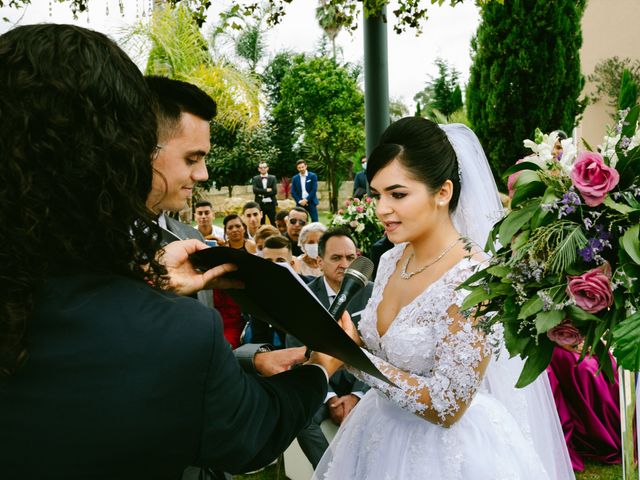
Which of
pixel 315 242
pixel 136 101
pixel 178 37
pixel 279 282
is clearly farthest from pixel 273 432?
pixel 178 37

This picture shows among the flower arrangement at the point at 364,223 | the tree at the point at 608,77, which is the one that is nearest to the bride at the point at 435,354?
the flower arrangement at the point at 364,223

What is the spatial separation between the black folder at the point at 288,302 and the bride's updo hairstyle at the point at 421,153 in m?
1.20

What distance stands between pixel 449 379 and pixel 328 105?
26.8 m

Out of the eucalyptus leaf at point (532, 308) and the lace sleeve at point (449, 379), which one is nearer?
the eucalyptus leaf at point (532, 308)

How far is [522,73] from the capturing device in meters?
11.2

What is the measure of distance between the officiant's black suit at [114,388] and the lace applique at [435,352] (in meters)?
1.21

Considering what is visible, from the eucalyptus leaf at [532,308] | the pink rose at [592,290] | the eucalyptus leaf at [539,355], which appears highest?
the pink rose at [592,290]

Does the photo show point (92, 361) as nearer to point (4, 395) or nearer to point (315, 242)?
point (4, 395)

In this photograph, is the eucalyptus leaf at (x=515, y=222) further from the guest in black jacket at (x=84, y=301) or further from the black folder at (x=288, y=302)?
the guest in black jacket at (x=84, y=301)

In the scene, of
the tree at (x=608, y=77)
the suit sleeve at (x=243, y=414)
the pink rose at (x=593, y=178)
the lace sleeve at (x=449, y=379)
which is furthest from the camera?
the tree at (x=608, y=77)

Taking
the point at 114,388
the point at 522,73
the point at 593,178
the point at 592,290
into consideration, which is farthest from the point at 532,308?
the point at 522,73

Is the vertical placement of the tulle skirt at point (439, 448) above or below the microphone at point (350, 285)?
below

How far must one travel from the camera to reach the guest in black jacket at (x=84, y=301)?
1.33m

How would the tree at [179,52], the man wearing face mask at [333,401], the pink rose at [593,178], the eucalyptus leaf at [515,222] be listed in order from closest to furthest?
the pink rose at [593,178]
the eucalyptus leaf at [515,222]
the man wearing face mask at [333,401]
the tree at [179,52]
